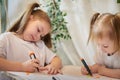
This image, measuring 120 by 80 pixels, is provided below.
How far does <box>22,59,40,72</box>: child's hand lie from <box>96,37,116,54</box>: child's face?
10.7 inches

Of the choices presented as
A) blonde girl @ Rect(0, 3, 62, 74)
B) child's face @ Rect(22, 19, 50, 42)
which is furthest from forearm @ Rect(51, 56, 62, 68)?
child's face @ Rect(22, 19, 50, 42)

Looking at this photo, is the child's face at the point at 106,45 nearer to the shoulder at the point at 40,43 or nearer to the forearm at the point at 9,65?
the shoulder at the point at 40,43

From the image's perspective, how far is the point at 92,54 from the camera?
3.74 feet

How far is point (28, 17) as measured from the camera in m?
1.15

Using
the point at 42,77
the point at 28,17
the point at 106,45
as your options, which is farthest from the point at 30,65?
the point at 106,45

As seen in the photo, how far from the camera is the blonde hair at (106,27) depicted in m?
1.09

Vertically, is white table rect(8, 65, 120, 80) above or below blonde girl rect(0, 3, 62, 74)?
below

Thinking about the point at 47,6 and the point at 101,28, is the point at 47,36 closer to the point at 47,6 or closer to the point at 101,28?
the point at 47,6

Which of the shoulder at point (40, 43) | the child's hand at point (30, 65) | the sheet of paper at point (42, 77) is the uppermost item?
the shoulder at point (40, 43)

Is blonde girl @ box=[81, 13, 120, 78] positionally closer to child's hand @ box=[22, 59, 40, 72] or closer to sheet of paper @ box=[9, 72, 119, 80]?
sheet of paper @ box=[9, 72, 119, 80]

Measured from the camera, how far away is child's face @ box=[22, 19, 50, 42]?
3.69 feet

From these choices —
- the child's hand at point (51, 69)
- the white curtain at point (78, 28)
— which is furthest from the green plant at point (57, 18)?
the child's hand at point (51, 69)

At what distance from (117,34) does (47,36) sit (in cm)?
29

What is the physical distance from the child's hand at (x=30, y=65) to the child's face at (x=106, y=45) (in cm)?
27
